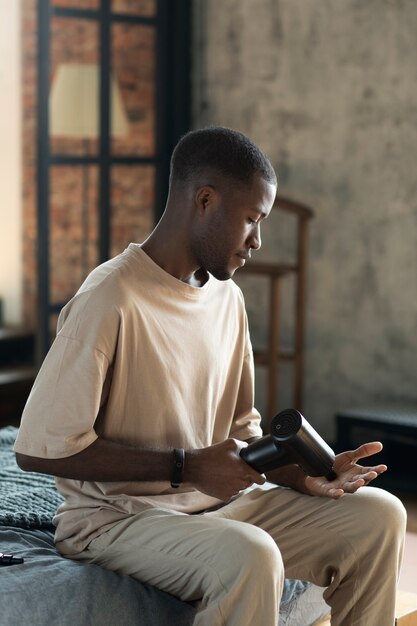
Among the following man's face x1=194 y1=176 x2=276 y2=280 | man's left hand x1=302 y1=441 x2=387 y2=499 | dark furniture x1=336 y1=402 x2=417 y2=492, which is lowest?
dark furniture x1=336 y1=402 x2=417 y2=492

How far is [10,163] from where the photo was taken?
6203 millimetres

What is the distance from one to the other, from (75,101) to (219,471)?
129 inches

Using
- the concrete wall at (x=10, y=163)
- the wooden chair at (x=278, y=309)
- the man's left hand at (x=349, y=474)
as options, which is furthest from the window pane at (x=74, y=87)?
the man's left hand at (x=349, y=474)

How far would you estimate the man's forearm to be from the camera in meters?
1.95

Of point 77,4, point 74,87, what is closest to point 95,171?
point 74,87

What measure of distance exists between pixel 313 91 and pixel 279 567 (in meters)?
3.45

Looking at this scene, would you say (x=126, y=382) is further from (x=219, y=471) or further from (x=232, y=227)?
(x=232, y=227)

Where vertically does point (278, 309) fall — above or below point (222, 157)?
below

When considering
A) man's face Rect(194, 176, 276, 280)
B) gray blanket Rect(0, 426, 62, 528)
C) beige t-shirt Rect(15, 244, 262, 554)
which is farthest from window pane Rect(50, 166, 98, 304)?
man's face Rect(194, 176, 276, 280)

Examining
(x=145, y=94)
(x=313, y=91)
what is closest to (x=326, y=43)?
(x=313, y=91)

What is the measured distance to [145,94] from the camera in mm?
5250

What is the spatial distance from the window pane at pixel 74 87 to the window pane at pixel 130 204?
223 millimetres

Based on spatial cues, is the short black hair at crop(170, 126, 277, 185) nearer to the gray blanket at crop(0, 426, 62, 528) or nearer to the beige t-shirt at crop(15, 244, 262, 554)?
the beige t-shirt at crop(15, 244, 262, 554)

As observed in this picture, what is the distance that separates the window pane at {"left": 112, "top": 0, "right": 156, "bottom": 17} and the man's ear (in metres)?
3.10
